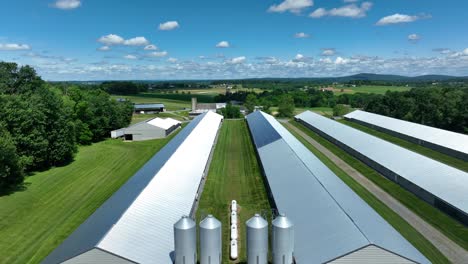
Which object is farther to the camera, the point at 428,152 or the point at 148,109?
the point at 148,109

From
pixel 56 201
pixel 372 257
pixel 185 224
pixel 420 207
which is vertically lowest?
pixel 420 207

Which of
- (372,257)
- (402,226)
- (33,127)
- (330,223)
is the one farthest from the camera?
(33,127)

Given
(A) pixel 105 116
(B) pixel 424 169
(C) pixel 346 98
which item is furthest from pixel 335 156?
(C) pixel 346 98

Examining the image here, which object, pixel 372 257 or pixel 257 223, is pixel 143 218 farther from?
pixel 372 257

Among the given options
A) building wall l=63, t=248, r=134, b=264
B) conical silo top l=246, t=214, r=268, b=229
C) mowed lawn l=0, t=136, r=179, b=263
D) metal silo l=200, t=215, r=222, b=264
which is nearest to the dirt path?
conical silo top l=246, t=214, r=268, b=229

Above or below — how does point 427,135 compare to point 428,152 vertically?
above

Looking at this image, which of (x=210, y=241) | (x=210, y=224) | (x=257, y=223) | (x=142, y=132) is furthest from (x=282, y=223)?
(x=142, y=132)

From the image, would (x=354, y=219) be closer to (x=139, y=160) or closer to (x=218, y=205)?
(x=218, y=205)

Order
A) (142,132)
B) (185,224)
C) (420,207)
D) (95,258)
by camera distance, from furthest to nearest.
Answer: (142,132)
(420,207)
(185,224)
(95,258)

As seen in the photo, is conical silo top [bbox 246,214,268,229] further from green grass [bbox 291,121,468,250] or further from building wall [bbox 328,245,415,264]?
green grass [bbox 291,121,468,250]
